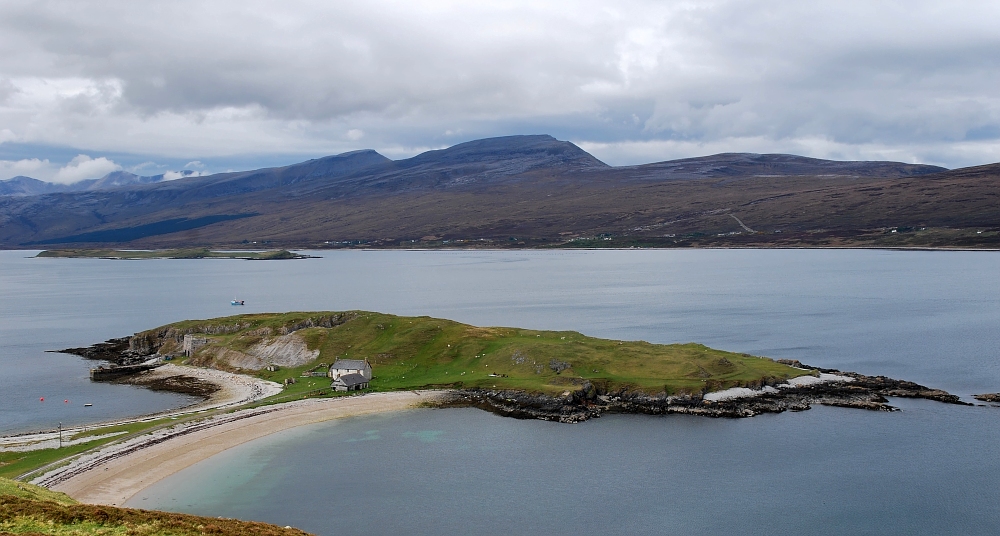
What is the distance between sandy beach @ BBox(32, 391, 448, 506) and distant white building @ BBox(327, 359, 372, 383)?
4583mm

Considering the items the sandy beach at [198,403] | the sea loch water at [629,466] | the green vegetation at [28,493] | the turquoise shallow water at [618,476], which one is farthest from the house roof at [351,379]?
the green vegetation at [28,493]

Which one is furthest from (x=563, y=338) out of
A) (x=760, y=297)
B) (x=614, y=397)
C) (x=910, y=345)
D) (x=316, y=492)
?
(x=760, y=297)

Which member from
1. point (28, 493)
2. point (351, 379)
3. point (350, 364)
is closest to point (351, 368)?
point (350, 364)

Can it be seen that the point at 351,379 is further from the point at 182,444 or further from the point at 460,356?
the point at 182,444

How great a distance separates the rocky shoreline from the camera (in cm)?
7206

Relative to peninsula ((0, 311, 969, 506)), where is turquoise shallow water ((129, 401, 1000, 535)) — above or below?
below

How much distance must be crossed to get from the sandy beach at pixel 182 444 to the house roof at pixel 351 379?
2786 millimetres

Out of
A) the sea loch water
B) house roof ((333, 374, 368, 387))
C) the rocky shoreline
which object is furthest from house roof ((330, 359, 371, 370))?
the sea loch water

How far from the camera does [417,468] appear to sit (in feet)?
194

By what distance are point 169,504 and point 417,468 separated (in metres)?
18.2

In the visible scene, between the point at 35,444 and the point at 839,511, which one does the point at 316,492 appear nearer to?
the point at 35,444

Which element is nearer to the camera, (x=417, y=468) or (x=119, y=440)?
(x=417, y=468)

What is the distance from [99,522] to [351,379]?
51218 millimetres

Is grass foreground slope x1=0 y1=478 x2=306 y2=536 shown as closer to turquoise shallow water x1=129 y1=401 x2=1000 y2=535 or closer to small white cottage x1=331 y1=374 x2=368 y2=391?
turquoise shallow water x1=129 y1=401 x2=1000 y2=535
